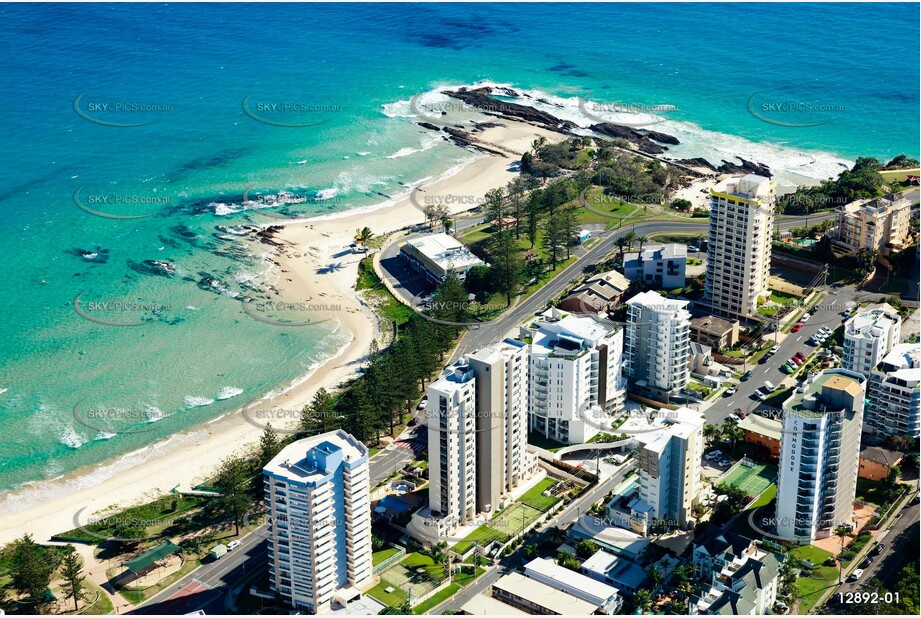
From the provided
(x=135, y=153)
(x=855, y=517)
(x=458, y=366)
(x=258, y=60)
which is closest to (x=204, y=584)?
(x=458, y=366)

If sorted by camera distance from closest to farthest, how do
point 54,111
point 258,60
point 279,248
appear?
1. point 279,248
2. point 54,111
3. point 258,60

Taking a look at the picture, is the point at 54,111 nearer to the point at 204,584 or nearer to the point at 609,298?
the point at 609,298

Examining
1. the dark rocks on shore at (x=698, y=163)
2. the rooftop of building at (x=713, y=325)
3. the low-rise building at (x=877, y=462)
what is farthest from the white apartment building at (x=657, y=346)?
the dark rocks on shore at (x=698, y=163)

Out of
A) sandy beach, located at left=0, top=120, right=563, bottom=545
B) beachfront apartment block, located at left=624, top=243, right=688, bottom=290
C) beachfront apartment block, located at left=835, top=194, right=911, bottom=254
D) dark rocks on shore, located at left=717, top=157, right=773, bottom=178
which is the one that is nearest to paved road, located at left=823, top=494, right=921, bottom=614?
beachfront apartment block, located at left=624, top=243, right=688, bottom=290

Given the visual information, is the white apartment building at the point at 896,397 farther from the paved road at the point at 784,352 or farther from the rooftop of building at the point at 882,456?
the paved road at the point at 784,352

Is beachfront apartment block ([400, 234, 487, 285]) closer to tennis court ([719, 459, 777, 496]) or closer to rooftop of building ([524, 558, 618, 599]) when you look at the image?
tennis court ([719, 459, 777, 496])

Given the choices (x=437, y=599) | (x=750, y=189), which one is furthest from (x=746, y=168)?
(x=437, y=599)

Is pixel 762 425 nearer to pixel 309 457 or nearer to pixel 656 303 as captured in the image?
pixel 656 303
